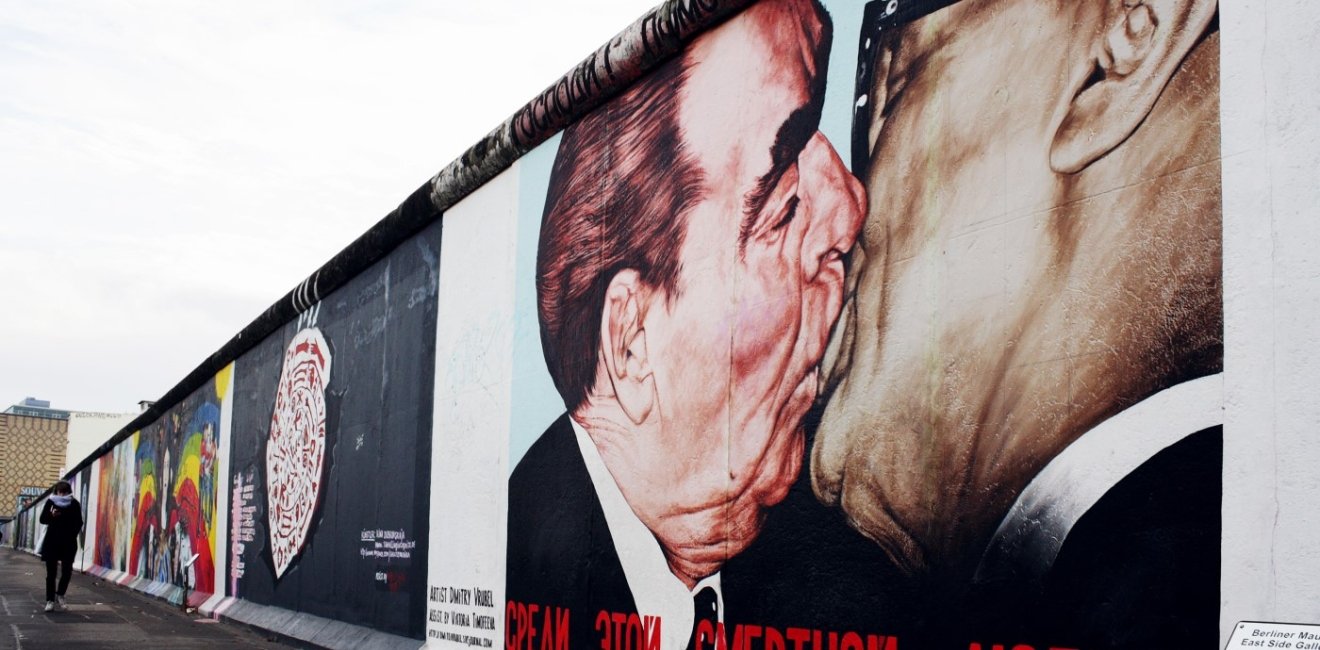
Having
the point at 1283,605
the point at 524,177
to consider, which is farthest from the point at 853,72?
the point at 524,177

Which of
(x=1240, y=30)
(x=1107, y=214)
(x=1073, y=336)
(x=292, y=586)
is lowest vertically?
(x=292, y=586)

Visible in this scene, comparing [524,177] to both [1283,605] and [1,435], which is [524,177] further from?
[1,435]

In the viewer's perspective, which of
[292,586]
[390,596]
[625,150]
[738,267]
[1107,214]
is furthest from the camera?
[292,586]

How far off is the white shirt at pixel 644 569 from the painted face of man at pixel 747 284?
14cm

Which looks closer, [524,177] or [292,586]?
[524,177]

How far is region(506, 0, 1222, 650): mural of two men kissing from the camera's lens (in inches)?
157

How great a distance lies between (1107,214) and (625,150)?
12.6ft

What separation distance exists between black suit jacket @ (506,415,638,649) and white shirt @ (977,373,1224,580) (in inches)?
119

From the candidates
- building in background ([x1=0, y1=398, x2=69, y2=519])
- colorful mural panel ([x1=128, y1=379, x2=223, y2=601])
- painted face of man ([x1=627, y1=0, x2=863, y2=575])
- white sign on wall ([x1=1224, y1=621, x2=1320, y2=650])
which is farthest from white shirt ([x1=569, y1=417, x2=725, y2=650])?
building in background ([x1=0, y1=398, x2=69, y2=519])

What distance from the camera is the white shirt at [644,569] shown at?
647 cm

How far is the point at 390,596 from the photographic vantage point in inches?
424

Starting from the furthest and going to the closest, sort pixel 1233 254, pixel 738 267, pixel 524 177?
pixel 524 177 < pixel 738 267 < pixel 1233 254

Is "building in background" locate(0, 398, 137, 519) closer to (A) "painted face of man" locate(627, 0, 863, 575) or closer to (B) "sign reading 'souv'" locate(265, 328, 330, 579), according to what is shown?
(B) "sign reading 'souv'" locate(265, 328, 330, 579)

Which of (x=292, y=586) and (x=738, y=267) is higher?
(x=738, y=267)
